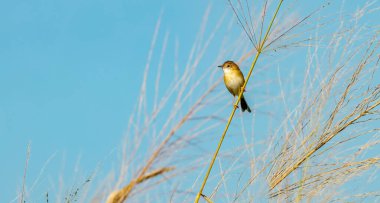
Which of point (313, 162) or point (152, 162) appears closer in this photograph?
point (152, 162)

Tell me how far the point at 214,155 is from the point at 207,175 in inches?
2.3

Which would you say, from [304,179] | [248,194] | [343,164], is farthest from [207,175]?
[343,164]

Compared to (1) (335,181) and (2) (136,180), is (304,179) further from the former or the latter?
(2) (136,180)

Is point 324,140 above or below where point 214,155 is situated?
above

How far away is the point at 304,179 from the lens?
183 centimetres

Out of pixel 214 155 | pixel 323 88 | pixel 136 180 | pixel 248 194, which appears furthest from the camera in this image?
pixel 323 88

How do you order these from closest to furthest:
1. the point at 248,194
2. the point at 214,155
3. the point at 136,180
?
the point at 136,180, the point at 214,155, the point at 248,194

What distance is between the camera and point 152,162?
128 cm

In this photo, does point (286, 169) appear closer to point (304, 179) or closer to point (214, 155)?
point (304, 179)

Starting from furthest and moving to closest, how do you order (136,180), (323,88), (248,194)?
1. (323,88)
2. (248,194)
3. (136,180)

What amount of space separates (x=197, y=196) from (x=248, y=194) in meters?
0.34

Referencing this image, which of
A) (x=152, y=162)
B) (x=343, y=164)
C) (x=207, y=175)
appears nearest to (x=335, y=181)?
(x=343, y=164)

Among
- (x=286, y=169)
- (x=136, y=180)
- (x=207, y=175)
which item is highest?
(x=286, y=169)

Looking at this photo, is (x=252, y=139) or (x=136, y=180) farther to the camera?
(x=252, y=139)
